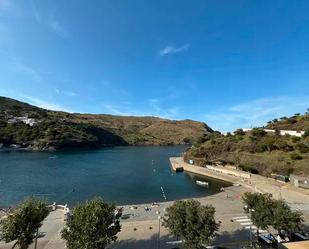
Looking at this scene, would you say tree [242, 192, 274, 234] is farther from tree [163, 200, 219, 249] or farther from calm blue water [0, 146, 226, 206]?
calm blue water [0, 146, 226, 206]

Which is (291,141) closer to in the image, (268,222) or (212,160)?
(212,160)

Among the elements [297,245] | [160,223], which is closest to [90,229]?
[160,223]

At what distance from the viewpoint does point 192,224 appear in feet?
87.5

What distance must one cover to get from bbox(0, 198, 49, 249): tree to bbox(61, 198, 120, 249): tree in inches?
120

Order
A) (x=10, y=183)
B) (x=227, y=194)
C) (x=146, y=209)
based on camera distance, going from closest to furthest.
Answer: (x=146, y=209) → (x=227, y=194) → (x=10, y=183)

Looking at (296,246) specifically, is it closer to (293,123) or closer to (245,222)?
(245,222)

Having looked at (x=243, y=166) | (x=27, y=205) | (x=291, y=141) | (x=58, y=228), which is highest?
(x=291, y=141)

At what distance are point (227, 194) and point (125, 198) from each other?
76.1 feet


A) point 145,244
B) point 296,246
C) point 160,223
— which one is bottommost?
point 145,244

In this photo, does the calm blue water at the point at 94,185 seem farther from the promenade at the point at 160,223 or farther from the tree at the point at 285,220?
the tree at the point at 285,220

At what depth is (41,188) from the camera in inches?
2948

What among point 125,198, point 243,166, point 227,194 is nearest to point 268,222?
point 227,194

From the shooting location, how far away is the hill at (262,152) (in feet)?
259

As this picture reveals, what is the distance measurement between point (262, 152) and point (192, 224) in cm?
7613
